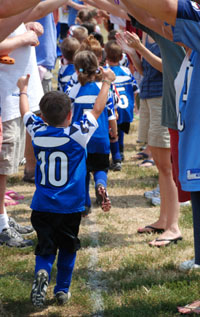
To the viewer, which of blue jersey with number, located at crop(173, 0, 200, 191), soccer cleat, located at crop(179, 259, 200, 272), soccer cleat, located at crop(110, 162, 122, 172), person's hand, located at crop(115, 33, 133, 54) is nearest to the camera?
blue jersey with number, located at crop(173, 0, 200, 191)

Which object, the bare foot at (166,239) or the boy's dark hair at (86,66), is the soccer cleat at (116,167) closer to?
the boy's dark hair at (86,66)

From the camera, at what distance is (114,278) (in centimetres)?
412

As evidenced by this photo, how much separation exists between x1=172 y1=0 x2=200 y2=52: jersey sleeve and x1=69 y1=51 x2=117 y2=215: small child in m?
2.47

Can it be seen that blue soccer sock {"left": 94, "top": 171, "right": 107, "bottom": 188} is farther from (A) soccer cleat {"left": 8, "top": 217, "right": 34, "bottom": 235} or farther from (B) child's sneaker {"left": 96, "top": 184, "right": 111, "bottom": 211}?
(A) soccer cleat {"left": 8, "top": 217, "right": 34, "bottom": 235}

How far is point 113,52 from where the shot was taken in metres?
7.75

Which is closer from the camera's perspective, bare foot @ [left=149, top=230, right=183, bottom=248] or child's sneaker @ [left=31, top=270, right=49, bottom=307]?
child's sneaker @ [left=31, top=270, right=49, bottom=307]

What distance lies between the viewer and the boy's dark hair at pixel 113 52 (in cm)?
772

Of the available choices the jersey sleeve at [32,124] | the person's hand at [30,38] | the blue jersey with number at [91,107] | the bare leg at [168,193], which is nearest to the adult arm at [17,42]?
the person's hand at [30,38]

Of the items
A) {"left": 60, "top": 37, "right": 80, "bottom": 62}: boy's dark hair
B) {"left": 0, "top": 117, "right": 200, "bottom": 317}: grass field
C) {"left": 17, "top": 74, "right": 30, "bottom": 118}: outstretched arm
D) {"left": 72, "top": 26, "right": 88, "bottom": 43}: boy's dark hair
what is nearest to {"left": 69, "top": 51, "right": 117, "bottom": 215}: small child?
{"left": 0, "top": 117, "right": 200, "bottom": 317}: grass field

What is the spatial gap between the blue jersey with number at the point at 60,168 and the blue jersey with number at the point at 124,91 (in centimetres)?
421

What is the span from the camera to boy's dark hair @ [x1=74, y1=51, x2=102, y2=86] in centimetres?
538

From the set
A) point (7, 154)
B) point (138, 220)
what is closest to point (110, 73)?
point (7, 154)

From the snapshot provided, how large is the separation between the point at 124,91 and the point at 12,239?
12.2 ft

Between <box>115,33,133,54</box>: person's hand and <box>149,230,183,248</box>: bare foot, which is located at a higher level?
<box>115,33,133,54</box>: person's hand
